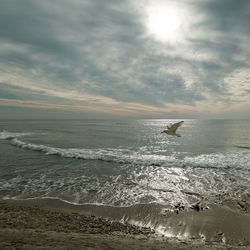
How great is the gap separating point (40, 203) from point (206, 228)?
7.61 m

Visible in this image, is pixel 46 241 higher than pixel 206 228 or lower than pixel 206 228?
higher

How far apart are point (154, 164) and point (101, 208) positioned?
8.52 meters

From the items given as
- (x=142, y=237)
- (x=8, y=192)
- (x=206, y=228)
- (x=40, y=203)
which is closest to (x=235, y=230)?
(x=206, y=228)

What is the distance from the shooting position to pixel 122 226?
18.9 ft

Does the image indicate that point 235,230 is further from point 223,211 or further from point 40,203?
point 40,203

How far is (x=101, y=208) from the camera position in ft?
23.2

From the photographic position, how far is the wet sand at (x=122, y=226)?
4066 mm

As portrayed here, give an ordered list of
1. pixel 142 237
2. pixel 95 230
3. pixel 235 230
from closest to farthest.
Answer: pixel 142 237 → pixel 95 230 → pixel 235 230

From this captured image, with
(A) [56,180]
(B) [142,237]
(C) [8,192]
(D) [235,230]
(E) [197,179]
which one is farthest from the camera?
(E) [197,179]

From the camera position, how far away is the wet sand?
4.07 meters

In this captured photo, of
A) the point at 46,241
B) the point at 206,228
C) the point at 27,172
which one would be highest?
the point at 46,241

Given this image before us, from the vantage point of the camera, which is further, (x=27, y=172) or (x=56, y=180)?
(x=27, y=172)

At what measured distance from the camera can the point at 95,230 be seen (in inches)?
209

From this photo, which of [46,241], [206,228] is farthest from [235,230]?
[46,241]
